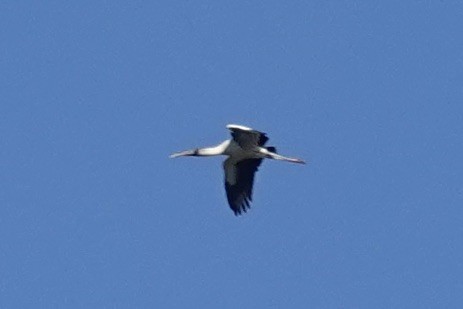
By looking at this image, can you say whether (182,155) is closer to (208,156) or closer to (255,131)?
(208,156)

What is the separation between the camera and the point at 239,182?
154 feet

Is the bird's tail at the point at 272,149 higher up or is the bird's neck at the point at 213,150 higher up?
the bird's neck at the point at 213,150

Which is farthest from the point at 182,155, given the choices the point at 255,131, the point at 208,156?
the point at 255,131

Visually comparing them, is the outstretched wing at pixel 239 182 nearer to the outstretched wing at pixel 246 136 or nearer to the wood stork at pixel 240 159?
the wood stork at pixel 240 159

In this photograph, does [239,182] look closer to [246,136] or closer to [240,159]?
[240,159]

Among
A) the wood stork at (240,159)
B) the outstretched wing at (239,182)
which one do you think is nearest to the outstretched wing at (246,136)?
the wood stork at (240,159)

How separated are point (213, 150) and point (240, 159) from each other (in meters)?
0.76

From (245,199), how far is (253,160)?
3.61 feet

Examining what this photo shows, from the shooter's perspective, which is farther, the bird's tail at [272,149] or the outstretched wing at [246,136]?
the bird's tail at [272,149]

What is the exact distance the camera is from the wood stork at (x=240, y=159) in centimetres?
4506

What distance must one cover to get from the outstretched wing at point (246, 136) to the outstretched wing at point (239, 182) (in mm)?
1469

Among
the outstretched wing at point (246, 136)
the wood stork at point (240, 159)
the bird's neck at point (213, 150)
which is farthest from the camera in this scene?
the bird's neck at point (213, 150)

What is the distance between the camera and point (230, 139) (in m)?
46.0

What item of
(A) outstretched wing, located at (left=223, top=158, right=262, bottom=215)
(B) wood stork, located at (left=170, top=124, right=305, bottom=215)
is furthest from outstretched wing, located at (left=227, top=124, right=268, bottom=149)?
(A) outstretched wing, located at (left=223, top=158, right=262, bottom=215)
